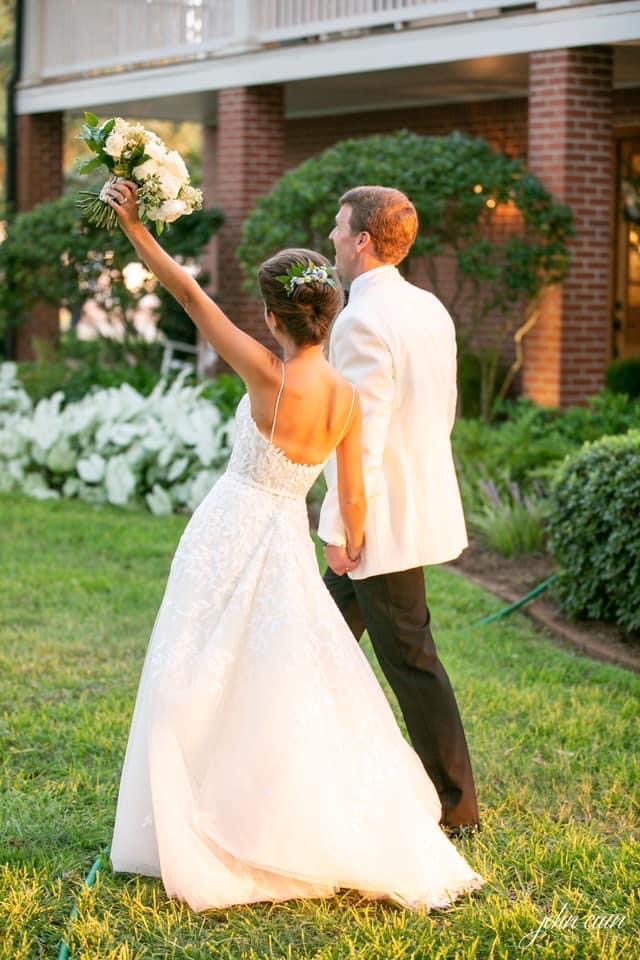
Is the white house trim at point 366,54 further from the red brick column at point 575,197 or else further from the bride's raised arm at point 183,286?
the bride's raised arm at point 183,286

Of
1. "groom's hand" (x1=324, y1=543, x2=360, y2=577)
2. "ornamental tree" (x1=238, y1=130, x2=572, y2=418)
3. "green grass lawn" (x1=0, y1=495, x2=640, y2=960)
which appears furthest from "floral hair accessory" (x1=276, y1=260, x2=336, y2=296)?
"ornamental tree" (x1=238, y1=130, x2=572, y2=418)

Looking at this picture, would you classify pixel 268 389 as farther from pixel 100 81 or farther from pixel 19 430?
pixel 100 81

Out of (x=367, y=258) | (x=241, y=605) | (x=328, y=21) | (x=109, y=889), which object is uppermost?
(x=328, y=21)

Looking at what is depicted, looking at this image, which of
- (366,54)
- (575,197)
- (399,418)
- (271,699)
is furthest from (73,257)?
(271,699)

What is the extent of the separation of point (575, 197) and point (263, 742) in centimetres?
902

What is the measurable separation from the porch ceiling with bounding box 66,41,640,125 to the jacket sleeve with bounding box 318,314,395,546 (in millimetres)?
8405

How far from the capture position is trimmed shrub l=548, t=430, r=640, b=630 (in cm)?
733

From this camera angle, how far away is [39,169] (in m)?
19.0

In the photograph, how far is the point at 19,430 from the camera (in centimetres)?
1202

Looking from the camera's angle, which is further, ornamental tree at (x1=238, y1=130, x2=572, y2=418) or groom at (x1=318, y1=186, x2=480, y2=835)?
ornamental tree at (x1=238, y1=130, x2=572, y2=418)

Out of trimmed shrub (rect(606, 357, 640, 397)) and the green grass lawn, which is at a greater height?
trimmed shrub (rect(606, 357, 640, 397))

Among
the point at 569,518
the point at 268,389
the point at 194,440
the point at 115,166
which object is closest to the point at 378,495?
the point at 268,389

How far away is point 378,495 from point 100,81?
→ 1416cm

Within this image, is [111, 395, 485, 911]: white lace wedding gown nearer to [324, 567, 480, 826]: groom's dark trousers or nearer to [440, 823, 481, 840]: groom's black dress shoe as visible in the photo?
[324, 567, 480, 826]: groom's dark trousers
